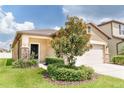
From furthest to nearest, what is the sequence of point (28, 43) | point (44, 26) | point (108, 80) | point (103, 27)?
point (103, 27) < point (44, 26) < point (28, 43) < point (108, 80)

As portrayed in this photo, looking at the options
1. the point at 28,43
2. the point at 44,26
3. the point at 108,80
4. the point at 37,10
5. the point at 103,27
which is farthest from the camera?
the point at 103,27

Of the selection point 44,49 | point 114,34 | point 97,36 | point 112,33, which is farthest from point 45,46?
point 114,34

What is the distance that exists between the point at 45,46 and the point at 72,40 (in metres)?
9.00

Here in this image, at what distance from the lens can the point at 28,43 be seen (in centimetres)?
1766

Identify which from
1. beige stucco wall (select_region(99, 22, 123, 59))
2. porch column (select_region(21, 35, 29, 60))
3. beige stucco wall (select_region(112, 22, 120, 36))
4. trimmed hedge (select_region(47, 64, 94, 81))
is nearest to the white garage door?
beige stucco wall (select_region(99, 22, 123, 59))

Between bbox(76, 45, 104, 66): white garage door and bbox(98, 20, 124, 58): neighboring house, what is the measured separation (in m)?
4.17

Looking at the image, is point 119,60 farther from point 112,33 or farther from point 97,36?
point 112,33

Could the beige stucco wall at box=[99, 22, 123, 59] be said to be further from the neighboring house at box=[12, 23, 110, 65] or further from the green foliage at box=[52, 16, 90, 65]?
the green foliage at box=[52, 16, 90, 65]

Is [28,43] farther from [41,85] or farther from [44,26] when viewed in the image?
[41,85]

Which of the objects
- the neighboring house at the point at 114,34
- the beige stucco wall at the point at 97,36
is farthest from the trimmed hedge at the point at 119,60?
the neighboring house at the point at 114,34

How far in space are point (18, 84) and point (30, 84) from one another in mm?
625

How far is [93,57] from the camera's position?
790 inches

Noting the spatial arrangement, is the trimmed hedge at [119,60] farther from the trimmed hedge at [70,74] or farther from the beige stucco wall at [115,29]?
the trimmed hedge at [70,74]
